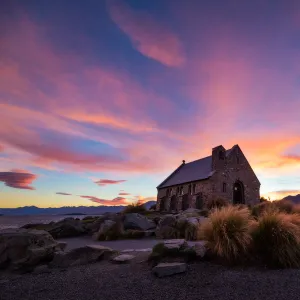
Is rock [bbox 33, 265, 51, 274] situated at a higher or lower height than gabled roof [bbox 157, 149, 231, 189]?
lower

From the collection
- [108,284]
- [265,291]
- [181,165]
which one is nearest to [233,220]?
[265,291]

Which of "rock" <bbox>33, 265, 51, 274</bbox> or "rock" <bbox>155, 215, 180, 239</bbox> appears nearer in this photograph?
"rock" <bbox>33, 265, 51, 274</bbox>

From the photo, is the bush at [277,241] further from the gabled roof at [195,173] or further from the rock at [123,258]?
the gabled roof at [195,173]

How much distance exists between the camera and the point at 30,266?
24.7 ft

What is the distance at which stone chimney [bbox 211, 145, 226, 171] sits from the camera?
33537 millimetres

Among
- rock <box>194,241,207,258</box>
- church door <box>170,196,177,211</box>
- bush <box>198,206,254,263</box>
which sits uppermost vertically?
church door <box>170,196,177,211</box>

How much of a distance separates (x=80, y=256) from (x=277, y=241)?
6002 mm

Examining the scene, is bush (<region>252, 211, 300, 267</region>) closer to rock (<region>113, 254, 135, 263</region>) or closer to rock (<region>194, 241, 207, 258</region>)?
rock (<region>194, 241, 207, 258</region>)

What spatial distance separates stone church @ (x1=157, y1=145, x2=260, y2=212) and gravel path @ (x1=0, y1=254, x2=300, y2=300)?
1023 inches

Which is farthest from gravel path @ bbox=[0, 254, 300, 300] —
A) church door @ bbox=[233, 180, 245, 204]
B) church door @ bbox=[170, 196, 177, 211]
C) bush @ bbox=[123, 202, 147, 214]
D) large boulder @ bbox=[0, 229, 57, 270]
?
church door @ bbox=[170, 196, 177, 211]

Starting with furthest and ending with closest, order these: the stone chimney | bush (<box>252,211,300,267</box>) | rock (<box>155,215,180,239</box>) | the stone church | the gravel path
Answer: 1. the stone chimney
2. the stone church
3. rock (<box>155,215,180,239</box>)
4. bush (<box>252,211,300,267</box>)
5. the gravel path

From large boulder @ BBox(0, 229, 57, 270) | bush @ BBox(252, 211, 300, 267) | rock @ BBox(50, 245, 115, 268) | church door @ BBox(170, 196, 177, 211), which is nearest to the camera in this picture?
bush @ BBox(252, 211, 300, 267)

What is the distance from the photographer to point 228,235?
7.40 metres

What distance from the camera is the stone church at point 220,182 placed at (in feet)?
108
